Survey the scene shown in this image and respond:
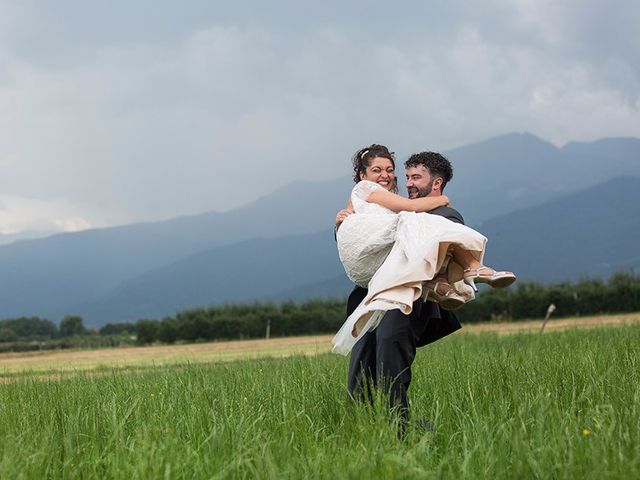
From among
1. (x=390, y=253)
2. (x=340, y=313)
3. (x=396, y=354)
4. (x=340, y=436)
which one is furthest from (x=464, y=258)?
(x=340, y=313)

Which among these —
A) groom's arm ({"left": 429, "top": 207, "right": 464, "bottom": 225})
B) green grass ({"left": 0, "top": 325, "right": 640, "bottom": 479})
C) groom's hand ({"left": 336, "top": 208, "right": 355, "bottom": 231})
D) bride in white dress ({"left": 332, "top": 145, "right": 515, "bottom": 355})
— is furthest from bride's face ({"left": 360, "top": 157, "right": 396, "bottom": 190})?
green grass ({"left": 0, "top": 325, "right": 640, "bottom": 479})

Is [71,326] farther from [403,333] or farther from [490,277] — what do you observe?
[490,277]

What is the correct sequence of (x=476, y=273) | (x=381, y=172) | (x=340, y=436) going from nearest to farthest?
(x=340, y=436) < (x=476, y=273) < (x=381, y=172)

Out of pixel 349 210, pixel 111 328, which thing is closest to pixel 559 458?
pixel 349 210

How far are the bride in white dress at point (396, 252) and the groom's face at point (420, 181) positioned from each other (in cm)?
7

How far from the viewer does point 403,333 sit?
16.6 ft

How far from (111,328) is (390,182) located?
5827 centimetres

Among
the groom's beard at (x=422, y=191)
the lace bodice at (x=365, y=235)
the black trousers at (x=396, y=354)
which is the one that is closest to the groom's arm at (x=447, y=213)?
the groom's beard at (x=422, y=191)

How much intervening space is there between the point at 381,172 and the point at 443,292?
80cm

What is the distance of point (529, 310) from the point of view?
42.3 metres

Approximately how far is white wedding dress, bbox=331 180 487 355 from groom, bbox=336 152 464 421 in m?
0.13

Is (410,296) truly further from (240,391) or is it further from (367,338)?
(240,391)

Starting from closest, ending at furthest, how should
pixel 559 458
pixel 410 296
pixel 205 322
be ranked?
pixel 559 458 → pixel 410 296 → pixel 205 322

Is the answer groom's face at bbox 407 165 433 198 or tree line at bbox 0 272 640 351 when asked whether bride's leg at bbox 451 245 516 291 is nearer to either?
groom's face at bbox 407 165 433 198
